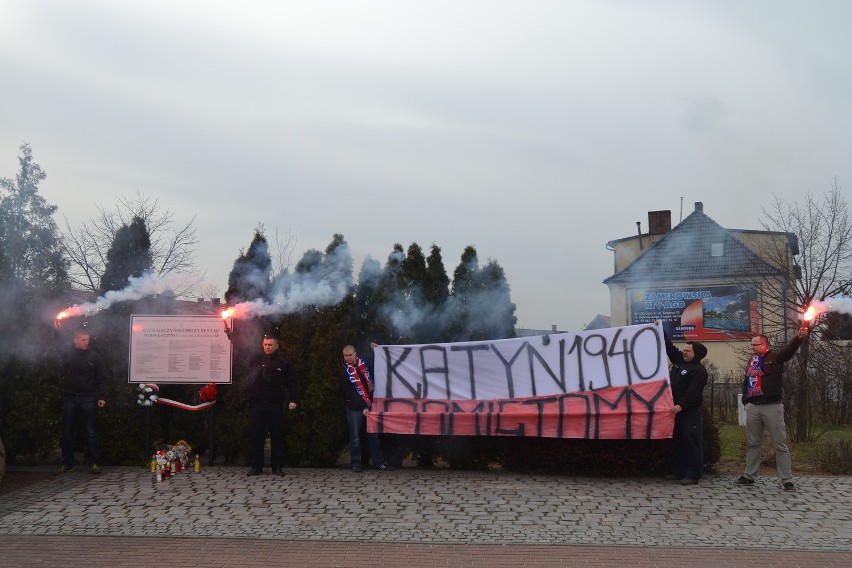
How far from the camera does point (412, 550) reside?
725 centimetres

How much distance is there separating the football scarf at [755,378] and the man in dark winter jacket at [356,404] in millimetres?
4960

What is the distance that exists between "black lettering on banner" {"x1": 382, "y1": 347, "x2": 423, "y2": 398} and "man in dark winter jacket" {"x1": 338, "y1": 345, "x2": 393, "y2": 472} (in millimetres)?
318

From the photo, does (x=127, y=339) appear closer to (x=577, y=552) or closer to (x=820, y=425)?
(x=577, y=552)

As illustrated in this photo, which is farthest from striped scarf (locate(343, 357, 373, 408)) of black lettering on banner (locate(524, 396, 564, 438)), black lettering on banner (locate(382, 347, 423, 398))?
black lettering on banner (locate(524, 396, 564, 438))

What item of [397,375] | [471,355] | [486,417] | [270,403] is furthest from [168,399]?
[486,417]

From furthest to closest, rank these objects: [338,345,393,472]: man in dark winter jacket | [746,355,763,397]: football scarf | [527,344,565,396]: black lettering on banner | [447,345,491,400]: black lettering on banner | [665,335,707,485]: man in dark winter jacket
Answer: [447,345,491,400]: black lettering on banner < [338,345,393,472]: man in dark winter jacket < [527,344,565,396]: black lettering on banner < [665,335,707,485]: man in dark winter jacket < [746,355,763,397]: football scarf

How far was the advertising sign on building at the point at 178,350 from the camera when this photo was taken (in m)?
11.8

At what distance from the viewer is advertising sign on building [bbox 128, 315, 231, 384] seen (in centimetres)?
1177

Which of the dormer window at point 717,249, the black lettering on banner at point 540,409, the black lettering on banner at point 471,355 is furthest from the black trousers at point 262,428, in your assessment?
the dormer window at point 717,249

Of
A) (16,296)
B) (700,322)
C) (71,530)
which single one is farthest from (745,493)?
(700,322)

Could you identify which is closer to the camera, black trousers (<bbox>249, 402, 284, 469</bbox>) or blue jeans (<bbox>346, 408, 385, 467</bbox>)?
black trousers (<bbox>249, 402, 284, 469</bbox>)

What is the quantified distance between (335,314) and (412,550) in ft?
17.0

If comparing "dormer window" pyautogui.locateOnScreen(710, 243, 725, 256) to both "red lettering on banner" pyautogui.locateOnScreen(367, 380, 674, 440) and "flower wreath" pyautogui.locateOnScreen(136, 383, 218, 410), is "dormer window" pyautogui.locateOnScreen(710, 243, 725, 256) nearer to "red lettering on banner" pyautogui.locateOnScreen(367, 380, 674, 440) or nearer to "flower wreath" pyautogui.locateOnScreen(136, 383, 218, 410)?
"red lettering on banner" pyautogui.locateOnScreen(367, 380, 674, 440)

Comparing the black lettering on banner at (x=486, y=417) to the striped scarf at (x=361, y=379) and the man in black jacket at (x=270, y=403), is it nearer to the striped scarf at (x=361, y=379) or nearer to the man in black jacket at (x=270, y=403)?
the striped scarf at (x=361, y=379)
